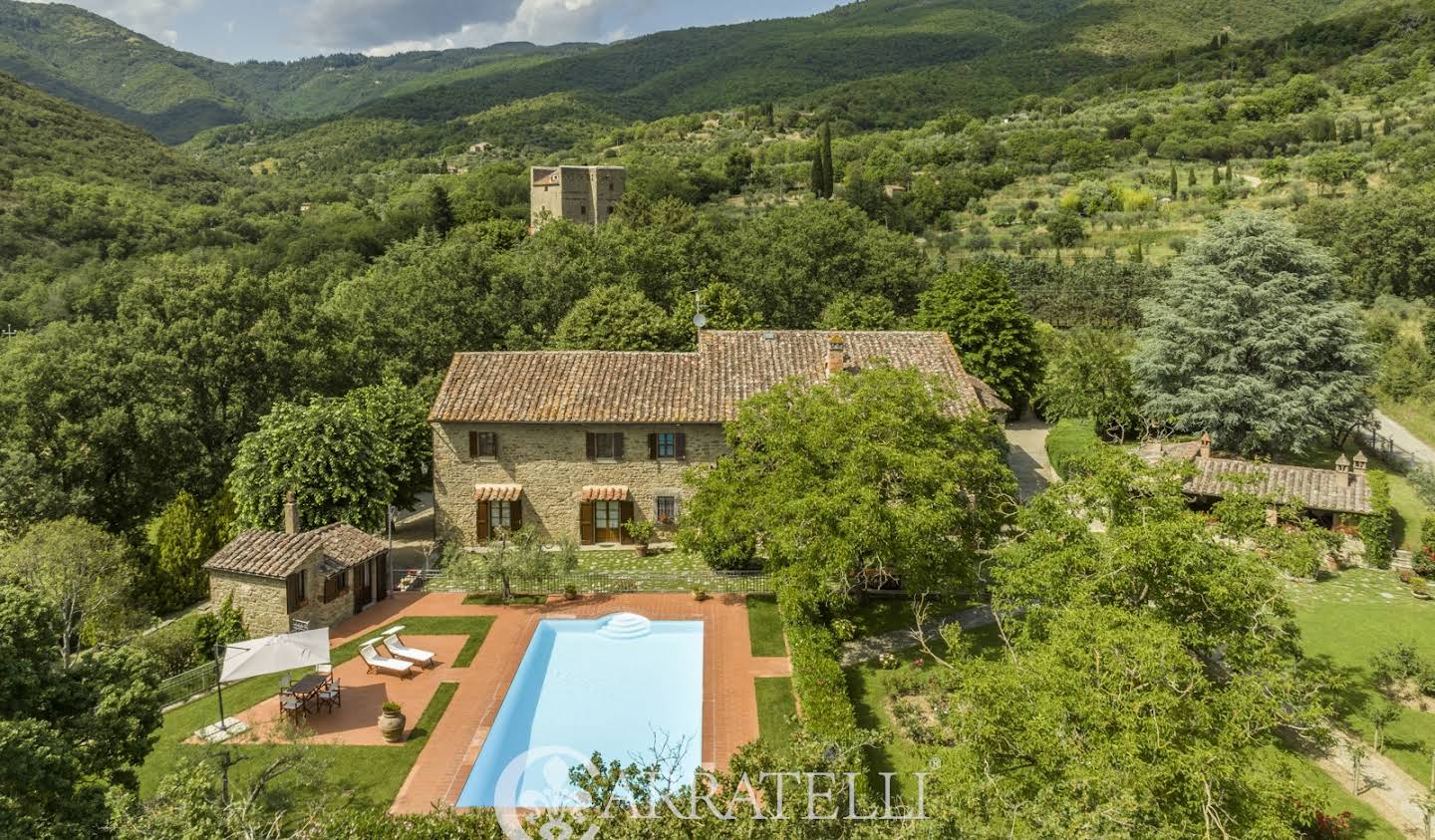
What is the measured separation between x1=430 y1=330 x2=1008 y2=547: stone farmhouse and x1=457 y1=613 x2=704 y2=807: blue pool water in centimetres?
647

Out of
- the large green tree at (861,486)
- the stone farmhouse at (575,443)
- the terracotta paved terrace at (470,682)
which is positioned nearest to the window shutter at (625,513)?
the stone farmhouse at (575,443)

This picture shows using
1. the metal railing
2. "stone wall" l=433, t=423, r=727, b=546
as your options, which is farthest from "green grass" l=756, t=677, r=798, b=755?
the metal railing

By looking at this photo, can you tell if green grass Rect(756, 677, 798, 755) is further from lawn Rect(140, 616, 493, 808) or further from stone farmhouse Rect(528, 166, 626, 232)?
stone farmhouse Rect(528, 166, 626, 232)

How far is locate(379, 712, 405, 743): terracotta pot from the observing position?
17234 millimetres

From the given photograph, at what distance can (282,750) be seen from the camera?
16.8 metres

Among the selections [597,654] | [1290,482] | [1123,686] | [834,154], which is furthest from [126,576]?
[834,154]

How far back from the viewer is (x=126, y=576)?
75.7 feet

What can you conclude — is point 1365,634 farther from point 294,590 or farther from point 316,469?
point 316,469

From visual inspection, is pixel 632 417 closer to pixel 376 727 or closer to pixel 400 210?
pixel 376 727

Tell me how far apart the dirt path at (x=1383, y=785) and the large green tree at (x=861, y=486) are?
780 cm

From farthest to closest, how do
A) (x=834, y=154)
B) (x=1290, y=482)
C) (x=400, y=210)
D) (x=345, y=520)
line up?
(x=834, y=154), (x=400, y=210), (x=1290, y=482), (x=345, y=520)

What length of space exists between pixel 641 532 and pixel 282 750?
40.1ft

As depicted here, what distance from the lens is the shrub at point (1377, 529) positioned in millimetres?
25797

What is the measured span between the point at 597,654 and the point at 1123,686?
1426cm
